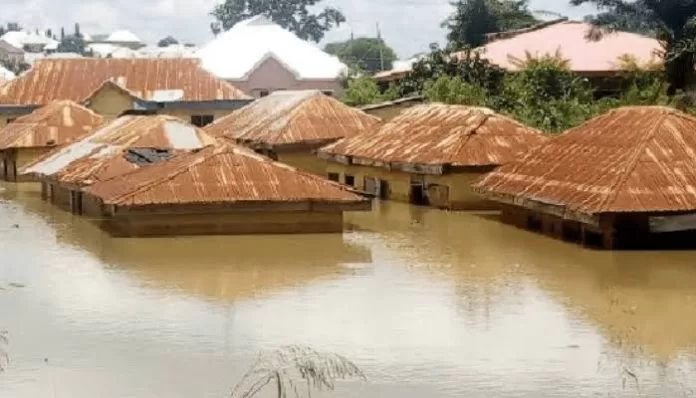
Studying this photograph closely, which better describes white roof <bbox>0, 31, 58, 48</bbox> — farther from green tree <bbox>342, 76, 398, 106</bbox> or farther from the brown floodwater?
the brown floodwater

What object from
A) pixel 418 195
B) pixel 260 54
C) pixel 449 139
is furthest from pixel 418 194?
pixel 260 54

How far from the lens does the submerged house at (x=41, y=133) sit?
105 ft

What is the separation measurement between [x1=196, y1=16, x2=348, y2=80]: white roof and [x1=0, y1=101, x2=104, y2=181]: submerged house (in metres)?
16.3

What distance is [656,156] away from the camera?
1891 cm

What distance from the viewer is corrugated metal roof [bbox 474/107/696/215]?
17891 millimetres

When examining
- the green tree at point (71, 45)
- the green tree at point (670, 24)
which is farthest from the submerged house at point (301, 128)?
the green tree at point (71, 45)

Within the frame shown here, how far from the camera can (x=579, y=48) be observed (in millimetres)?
36281

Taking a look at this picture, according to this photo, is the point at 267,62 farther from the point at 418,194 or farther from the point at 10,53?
the point at 10,53

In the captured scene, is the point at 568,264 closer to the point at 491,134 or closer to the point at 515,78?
the point at 491,134

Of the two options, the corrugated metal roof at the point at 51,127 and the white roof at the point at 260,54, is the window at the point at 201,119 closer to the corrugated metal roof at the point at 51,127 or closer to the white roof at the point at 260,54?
the white roof at the point at 260,54

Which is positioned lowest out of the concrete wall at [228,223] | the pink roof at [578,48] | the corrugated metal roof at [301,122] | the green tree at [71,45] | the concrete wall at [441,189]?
the concrete wall at [228,223]

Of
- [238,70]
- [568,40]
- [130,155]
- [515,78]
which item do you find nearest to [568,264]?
[130,155]

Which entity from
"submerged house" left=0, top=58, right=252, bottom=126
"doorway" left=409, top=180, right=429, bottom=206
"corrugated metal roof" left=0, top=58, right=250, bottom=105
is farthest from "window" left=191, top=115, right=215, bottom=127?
"doorway" left=409, top=180, right=429, bottom=206

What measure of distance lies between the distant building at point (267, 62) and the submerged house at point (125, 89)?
17.8 feet
